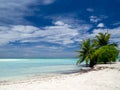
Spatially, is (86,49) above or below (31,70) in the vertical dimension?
above

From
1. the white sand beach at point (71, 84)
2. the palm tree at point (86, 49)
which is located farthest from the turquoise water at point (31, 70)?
the white sand beach at point (71, 84)

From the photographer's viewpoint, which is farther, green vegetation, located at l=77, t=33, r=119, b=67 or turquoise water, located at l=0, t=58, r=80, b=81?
green vegetation, located at l=77, t=33, r=119, b=67

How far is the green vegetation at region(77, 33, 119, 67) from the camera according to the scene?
27.4m

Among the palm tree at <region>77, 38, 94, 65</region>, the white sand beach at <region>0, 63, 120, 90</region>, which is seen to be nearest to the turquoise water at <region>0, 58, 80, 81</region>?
the palm tree at <region>77, 38, 94, 65</region>

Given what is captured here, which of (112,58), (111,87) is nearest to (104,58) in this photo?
(112,58)

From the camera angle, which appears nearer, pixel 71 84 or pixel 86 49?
pixel 71 84

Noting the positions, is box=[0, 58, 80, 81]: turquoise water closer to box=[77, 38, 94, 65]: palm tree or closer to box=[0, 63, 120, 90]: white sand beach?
box=[77, 38, 94, 65]: palm tree

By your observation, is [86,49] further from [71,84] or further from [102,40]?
[71,84]

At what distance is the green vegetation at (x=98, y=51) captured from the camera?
27406 mm

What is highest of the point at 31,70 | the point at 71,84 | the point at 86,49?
the point at 86,49

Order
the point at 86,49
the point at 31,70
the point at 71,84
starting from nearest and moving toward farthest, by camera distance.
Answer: the point at 71,84
the point at 31,70
the point at 86,49

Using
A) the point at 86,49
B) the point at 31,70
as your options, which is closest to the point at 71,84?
the point at 31,70

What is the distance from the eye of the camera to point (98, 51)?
2738 centimetres

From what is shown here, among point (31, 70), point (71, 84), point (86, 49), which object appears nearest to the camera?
point (71, 84)
